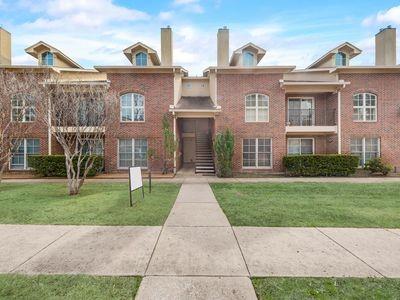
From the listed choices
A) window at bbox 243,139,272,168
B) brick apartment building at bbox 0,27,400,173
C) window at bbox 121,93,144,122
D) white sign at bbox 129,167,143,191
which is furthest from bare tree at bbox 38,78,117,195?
window at bbox 243,139,272,168

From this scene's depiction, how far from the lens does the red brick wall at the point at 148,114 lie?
1588cm

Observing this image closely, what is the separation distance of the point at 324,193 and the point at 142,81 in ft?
40.7

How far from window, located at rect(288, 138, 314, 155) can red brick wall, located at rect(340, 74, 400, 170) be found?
2175 mm

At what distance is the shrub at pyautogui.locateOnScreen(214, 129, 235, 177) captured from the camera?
1446 centimetres

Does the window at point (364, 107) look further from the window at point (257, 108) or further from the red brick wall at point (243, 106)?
the window at point (257, 108)

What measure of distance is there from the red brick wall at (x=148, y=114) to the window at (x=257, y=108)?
508cm

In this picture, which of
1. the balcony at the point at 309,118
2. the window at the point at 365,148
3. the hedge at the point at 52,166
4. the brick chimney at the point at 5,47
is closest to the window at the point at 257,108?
the balcony at the point at 309,118

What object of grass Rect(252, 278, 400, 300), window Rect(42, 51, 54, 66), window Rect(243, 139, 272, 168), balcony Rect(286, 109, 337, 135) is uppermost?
window Rect(42, 51, 54, 66)

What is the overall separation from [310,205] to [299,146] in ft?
35.3

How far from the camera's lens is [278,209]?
6.90 m

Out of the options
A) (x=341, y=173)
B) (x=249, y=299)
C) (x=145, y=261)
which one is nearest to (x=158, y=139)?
(x=341, y=173)

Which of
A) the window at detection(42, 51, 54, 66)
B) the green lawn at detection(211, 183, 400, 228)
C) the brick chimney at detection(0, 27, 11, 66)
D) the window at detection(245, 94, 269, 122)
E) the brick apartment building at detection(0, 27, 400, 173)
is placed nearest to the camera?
the green lawn at detection(211, 183, 400, 228)

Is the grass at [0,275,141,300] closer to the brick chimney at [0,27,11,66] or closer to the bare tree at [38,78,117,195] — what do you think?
the bare tree at [38,78,117,195]

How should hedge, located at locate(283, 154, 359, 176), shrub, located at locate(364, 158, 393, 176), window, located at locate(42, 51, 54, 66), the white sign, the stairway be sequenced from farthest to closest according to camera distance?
1. window, located at locate(42, 51, 54, 66)
2. the stairway
3. shrub, located at locate(364, 158, 393, 176)
4. hedge, located at locate(283, 154, 359, 176)
5. the white sign
